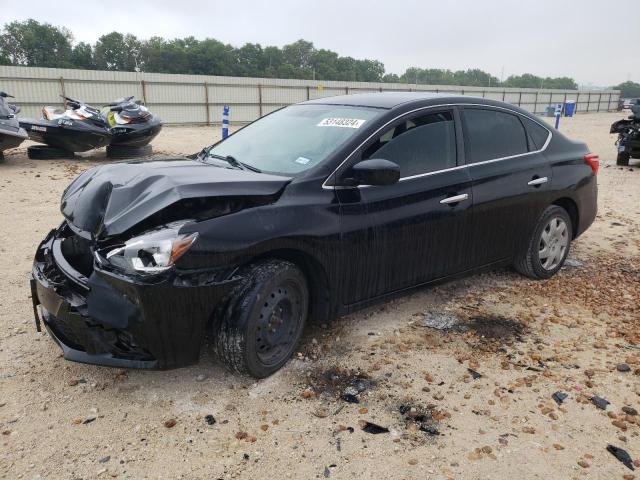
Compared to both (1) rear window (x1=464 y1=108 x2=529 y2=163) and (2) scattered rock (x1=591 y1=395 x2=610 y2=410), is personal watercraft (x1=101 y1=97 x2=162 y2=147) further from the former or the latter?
(2) scattered rock (x1=591 y1=395 x2=610 y2=410)

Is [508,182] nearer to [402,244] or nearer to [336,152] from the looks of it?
[402,244]

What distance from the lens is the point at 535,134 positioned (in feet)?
15.2

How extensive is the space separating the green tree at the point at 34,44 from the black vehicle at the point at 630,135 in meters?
67.6

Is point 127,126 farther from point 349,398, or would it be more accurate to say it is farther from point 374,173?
point 349,398

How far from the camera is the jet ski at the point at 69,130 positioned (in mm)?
10734

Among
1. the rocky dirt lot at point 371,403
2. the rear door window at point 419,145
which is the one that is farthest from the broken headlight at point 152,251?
the rear door window at point 419,145

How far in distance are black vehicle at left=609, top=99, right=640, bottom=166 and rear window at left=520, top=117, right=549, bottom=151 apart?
9.03 metres

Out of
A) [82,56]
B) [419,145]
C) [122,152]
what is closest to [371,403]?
[419,145]

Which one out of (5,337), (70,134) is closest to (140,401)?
(5,337)

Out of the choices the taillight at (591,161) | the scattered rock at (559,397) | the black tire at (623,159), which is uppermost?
the taillight at (591,161)

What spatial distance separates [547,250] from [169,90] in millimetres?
24248

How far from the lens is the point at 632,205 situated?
27.7ft

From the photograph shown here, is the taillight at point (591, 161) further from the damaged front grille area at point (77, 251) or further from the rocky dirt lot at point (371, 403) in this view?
the damaged front grille area at point (77, 251)

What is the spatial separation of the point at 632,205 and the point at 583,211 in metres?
4.21
